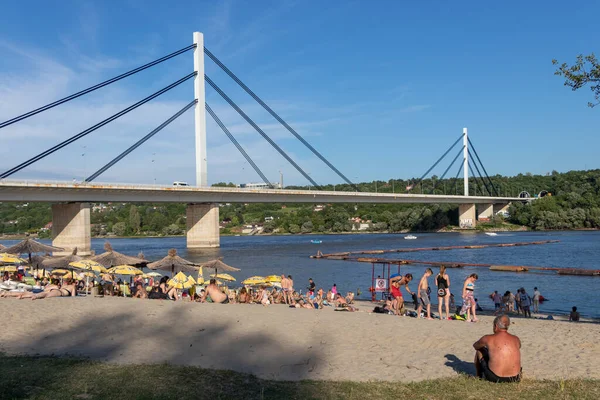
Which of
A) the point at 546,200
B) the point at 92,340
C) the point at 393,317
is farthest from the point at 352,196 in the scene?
the point at 92,340

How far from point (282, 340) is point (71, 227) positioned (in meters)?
37.9

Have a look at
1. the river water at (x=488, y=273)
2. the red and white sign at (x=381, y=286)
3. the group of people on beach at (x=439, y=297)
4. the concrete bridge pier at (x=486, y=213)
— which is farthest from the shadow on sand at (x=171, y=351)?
the concrete bridge pier at (x=486, y=213)

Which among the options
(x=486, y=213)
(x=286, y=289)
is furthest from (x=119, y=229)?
(x=286, y=289)

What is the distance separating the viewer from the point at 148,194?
1916 inches

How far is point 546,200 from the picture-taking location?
9912 cm

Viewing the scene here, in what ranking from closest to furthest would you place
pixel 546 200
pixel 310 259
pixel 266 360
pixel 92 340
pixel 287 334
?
pixel 266 360 < pixel 92 340 < pixel 287 334 < pixel 310 259 < pixel 546 200

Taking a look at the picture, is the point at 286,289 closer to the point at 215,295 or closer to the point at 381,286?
the point at 215,295

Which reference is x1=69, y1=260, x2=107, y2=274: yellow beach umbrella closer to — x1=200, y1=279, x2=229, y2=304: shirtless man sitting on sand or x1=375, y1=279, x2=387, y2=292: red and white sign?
x1=200, y1=279, x2=229, y2=304: shirtless man sitting on sand

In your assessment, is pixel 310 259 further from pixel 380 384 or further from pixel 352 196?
pixel 380 384

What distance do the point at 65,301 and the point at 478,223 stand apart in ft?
311

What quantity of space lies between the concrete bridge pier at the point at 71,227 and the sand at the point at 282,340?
32.0 m

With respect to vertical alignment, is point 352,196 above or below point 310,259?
above

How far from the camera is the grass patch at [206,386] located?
6738 mm

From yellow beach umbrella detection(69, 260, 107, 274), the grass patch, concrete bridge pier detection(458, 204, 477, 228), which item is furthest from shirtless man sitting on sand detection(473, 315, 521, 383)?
concrete bridge pier detection(458, 204, 477, 228)
